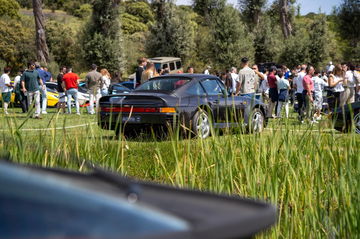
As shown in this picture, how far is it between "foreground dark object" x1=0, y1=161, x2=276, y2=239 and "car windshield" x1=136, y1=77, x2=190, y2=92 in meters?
10.4

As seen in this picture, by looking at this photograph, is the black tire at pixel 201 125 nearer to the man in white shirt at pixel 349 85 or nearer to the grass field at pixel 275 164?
the grass field at pixel 275 164

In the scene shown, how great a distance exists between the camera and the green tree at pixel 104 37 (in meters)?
39.9

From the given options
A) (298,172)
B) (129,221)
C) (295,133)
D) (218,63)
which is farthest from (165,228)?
(218,63)

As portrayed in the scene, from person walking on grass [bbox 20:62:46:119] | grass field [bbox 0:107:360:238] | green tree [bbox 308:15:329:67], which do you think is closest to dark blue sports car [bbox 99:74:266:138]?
grass field [bbox 0:107:360:238]

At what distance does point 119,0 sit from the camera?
141 ft

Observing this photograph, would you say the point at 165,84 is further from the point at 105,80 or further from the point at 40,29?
the point at 40,29

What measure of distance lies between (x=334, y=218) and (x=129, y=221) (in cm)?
307

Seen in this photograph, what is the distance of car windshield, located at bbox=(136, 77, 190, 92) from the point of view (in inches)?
466

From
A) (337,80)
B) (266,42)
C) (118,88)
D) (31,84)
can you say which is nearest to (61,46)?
(266,42)

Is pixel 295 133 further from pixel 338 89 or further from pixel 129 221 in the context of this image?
pixel 338 89

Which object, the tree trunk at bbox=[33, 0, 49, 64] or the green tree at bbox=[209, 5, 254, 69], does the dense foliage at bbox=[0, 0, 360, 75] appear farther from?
the tree trunk at bbox=[33, 0, 49, 64]

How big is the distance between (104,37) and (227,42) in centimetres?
1038

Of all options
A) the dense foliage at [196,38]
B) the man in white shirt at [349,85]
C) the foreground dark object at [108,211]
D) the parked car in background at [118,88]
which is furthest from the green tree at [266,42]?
the foreground dark object at [108,211]

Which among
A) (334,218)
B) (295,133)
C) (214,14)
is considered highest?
(214,14)
